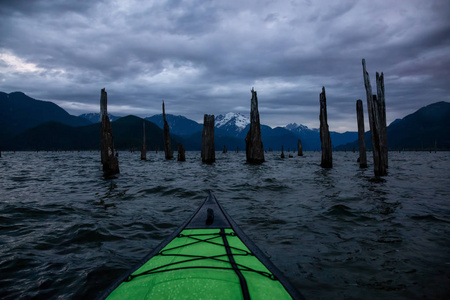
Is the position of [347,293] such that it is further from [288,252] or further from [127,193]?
[127,193]

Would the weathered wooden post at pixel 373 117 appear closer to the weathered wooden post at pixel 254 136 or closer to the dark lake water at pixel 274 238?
the dark lake water at pixel 274 238

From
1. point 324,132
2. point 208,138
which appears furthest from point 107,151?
point 324,132

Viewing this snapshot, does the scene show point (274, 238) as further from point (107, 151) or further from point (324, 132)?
point (324, 132)

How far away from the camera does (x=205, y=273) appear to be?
237 centimetres

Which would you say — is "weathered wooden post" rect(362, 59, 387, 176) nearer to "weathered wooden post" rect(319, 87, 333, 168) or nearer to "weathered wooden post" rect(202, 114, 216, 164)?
"weathered wooden post" rect(319, 87, 333, 168)

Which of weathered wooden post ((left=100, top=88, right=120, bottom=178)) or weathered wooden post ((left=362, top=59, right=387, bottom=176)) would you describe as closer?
weathered wooden post ((left=362, top=59, right=387, bottom=176))

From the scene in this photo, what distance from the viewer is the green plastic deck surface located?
203cm

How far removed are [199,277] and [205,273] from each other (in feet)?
0.38

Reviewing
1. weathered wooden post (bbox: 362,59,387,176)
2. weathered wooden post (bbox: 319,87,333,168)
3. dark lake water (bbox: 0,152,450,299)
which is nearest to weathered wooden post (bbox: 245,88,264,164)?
weathered wooden post (bbox: 319,87,333,168)

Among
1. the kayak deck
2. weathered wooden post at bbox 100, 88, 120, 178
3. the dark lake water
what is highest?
weathered wooden post at bbox 100, 88, 120, 178

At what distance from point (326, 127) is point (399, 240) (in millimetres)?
13507

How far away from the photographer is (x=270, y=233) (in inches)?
187

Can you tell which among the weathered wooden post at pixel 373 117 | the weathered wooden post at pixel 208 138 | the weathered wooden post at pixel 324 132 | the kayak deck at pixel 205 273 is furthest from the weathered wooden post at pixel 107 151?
the weathered wooden post at pixel 324 132

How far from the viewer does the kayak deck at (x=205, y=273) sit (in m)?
2.05
